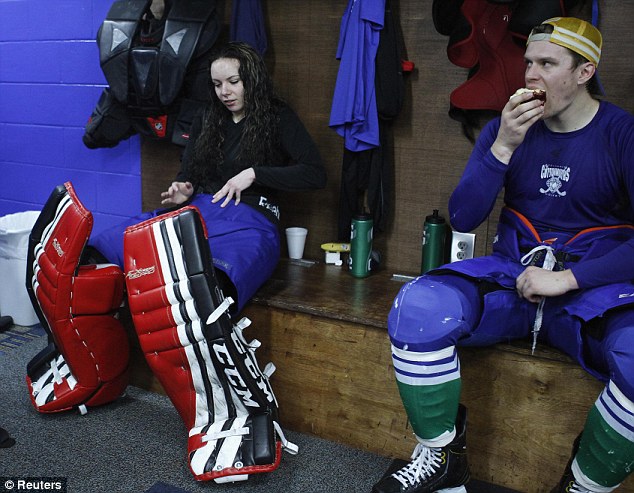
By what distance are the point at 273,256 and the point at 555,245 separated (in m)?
0.94

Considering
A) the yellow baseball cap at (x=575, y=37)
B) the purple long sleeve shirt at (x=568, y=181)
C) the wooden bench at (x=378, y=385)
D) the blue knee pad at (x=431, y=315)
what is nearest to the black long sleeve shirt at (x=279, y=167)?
the wooden bench at (x=378, y=385)

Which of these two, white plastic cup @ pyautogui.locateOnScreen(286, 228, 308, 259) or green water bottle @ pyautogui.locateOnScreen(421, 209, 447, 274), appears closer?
green water bottle @ pyautogui.locateOnScreen(421, 209, 447, 274)

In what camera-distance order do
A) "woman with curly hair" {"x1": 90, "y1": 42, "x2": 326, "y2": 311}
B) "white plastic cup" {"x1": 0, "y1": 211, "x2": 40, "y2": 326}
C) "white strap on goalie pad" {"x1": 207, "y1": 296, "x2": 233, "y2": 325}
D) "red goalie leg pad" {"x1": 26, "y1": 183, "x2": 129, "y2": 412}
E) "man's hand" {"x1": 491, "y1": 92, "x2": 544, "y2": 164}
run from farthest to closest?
"white plastic cup" {"x1": 0, "y1": 211, "x2": 40, "y2": 326}, "woman with curly hair" {"x1": 90, "y1": 42, "x2": 326, "y2": 311}, "red goalie leg pad" {"x1": 26, "y1": 183, "x2": 129, "y2": 412}, "white strap on goalie pad" {"x1": 207, "y1": 296, "x2": 233, "y2": 325}, "man's hand" {"x1": 491, "y1": 92, "x2": 544, "y2": 164}

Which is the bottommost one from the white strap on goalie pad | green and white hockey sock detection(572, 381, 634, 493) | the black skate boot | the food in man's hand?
the black skate boot

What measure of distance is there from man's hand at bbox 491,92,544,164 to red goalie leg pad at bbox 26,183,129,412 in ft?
3.96

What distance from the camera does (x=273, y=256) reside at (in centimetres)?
226

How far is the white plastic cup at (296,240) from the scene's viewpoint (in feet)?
8.77

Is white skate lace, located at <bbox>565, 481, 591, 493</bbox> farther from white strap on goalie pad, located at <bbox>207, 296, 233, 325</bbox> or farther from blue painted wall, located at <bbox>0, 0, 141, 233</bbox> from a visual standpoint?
blue painted wall, located at <bbox>0, 0, 141, 233</bbox>

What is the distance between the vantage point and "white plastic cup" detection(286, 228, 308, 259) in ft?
8.77

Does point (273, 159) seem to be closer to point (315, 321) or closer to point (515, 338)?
point (315, 321)

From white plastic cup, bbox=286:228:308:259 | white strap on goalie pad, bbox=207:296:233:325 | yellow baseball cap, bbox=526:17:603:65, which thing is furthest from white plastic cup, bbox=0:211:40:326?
yellow baseball cap, bbox=526:17:603:65

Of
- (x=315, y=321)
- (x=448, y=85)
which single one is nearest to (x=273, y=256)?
(x=315, y=321)

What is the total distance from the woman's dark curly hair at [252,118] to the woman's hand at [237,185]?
0.09 meters

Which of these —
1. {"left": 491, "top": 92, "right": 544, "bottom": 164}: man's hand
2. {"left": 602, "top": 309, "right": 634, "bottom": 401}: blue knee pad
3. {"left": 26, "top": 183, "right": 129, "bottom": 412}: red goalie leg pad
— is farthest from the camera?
{"left": 26, "top": 183, "right": 129, "bottom": 412}: red goalie leg pad
